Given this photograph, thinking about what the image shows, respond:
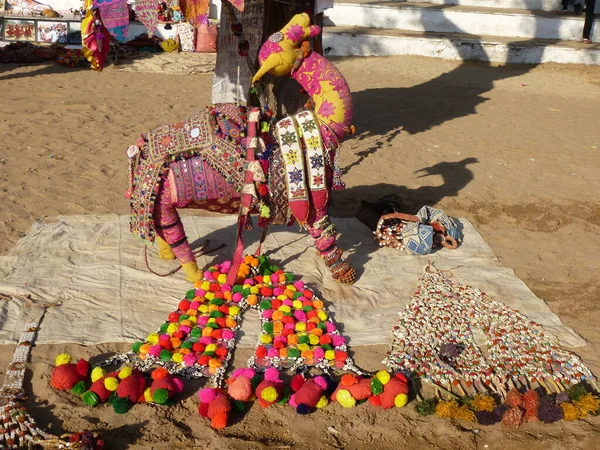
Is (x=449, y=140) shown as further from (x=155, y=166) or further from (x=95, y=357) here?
(x=95, y=357)

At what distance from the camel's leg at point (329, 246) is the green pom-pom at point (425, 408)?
132 cm

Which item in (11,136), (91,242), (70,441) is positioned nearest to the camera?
(70,441)

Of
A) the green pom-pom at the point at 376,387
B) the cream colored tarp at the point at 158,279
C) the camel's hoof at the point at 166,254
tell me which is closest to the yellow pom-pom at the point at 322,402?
the green pom-pom at the point at 376,387

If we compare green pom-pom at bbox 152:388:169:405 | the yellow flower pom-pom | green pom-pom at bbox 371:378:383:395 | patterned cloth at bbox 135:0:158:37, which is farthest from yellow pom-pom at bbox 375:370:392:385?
patterned cloth at bbox 135:0:158:37

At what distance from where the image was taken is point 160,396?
3461mm

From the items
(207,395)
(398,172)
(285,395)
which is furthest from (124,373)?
(398,172)

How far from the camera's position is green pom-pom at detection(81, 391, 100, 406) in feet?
11.4

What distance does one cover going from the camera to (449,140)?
8.37m

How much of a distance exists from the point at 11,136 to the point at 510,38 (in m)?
10.5

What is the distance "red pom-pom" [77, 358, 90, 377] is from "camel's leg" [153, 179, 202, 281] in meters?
1.08

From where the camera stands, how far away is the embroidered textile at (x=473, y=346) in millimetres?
3893

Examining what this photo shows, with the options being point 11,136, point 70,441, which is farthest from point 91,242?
point 11,136

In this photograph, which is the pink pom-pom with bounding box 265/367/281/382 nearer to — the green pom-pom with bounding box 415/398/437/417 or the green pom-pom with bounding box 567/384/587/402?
the green pom-pom with bounding box 415/398/437/417

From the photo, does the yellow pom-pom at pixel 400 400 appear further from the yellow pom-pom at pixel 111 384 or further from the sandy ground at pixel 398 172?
the yellow pom-pom at pixel 111 384
